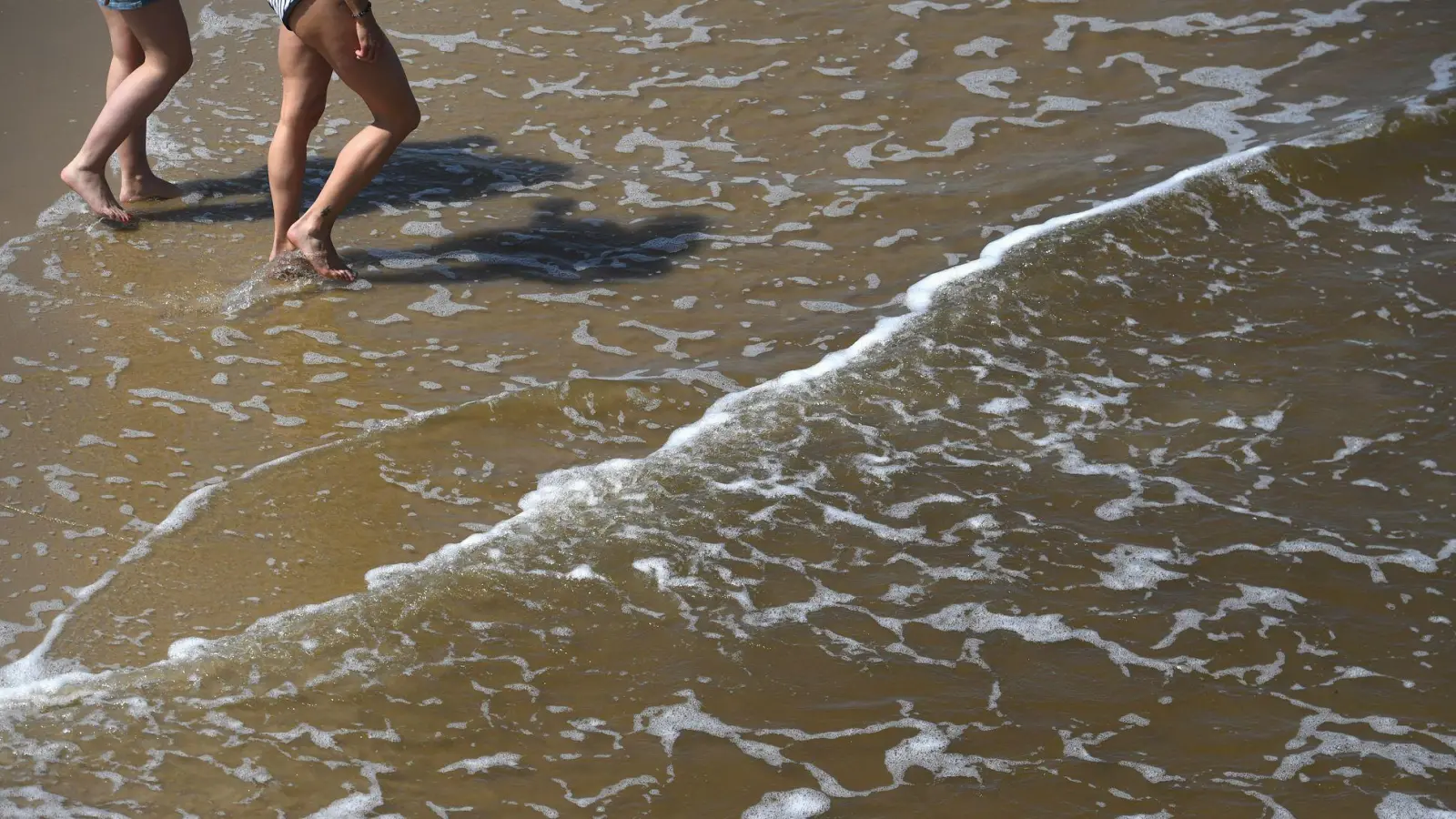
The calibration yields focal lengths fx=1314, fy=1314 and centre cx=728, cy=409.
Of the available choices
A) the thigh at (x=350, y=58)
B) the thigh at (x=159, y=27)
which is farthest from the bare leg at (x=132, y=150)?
the thigh at (x=350, y=58)

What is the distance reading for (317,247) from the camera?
529 cm

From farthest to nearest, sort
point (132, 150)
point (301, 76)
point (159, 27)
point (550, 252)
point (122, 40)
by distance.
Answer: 1. point (132, 150)
2. point (550, 252)
3. point (122, 40)
4. point (159, 27)
5. point (301, 76)

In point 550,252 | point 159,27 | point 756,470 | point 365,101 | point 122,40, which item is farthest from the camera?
point 550,252

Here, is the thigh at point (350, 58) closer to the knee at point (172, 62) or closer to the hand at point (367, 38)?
the hand at point (367, 38)

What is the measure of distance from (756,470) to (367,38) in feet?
7.12

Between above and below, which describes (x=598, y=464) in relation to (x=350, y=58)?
below

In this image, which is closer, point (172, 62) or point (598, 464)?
point (598, 464)

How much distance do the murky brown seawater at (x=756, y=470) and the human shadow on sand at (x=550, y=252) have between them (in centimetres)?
3

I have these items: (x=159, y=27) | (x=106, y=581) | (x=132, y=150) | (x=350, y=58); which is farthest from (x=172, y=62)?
(x=106, y=581)

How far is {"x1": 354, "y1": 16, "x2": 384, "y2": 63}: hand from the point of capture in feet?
15.6

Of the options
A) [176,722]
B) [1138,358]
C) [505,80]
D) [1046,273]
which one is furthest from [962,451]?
[505,80]

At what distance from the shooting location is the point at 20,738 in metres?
3.12

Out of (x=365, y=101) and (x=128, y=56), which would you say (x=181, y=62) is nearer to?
(x=128, y=56)

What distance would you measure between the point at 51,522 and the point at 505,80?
4.60m
